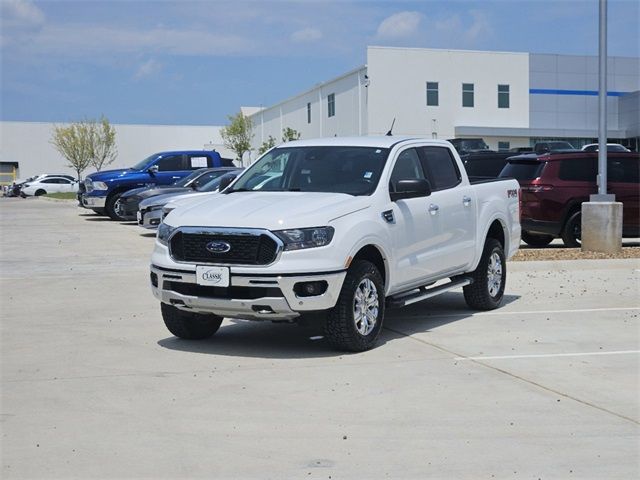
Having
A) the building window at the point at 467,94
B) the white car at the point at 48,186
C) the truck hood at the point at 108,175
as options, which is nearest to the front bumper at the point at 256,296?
the truck hood at the point at 108,175

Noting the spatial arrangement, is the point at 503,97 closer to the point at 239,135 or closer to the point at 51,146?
the point at 239,135

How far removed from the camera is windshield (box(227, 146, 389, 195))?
9023mm

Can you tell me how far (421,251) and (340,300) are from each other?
1.58 meters

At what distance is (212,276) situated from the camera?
7992mm

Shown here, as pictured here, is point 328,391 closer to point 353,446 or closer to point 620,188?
point 353,446

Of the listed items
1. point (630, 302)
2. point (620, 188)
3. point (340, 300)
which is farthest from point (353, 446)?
point (620, 188)

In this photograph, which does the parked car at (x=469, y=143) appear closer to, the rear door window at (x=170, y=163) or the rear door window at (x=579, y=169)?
the rear door window at (x=170, y=163)

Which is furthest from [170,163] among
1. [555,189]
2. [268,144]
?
[268,144]

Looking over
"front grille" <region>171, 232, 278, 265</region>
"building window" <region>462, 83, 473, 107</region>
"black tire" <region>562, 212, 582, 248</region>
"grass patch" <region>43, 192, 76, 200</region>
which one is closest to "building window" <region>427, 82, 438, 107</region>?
"building window" <region>462, 83, 473, 107</region>

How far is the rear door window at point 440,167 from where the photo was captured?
997 cm

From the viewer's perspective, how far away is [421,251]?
30.9 ft

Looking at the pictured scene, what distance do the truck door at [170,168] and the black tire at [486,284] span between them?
59.3ft

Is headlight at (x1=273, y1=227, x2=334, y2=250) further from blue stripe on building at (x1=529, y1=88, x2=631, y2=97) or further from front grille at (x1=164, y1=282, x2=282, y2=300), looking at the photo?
blue stripe on building at (x1=529, y1=88, x2=631, y2=97)

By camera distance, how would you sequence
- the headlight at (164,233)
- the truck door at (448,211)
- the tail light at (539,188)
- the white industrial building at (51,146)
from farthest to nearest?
the white industrial building at (51,146), the tail light at (539,188), the truck door at (448,211), the headlight at (164,233)
